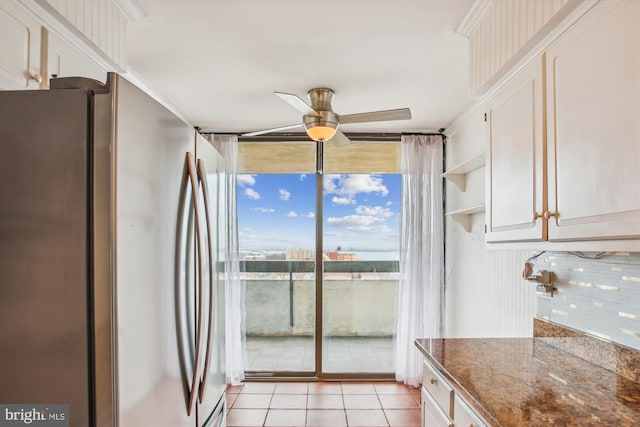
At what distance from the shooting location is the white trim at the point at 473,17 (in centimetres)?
185

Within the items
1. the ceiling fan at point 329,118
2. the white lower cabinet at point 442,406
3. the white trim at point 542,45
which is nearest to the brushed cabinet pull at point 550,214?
the white trim at point 542,45

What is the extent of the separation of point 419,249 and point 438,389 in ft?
7.70

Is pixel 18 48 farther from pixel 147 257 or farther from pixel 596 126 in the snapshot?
pixel 596 126

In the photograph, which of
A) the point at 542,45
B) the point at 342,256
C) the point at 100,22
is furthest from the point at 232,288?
the point at 542,45

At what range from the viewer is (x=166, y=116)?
1.21 meters

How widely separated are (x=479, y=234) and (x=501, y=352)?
1.53 metres

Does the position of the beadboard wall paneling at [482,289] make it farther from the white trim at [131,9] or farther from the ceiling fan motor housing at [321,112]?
the white trim at [131,9]

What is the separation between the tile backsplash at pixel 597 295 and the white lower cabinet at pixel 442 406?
26.2 inches

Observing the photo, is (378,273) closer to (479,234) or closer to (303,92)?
(479,234)

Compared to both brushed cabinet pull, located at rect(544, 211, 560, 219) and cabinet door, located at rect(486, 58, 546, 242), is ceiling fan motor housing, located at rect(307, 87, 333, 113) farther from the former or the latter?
brushed cabinet pull, located at rect(544, 211, 560, 219)

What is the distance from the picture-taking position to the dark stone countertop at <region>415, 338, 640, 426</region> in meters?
1.25

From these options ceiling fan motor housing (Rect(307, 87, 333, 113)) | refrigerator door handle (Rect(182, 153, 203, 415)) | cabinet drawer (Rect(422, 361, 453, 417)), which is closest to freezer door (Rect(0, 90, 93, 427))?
refrigerator door handle (Rect(182, 153, 203, 415))

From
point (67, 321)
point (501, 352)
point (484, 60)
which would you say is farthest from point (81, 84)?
point (501, 352)

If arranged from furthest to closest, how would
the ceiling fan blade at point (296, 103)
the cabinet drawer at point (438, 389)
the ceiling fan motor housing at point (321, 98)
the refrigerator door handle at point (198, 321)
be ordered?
the ceiling fan motor housing at point (321, 98) → the ceiling fan blade at point (296, 103) → the cabinet drawer at point (438, 389) → the refrigerator door handle at point (198, 321)
